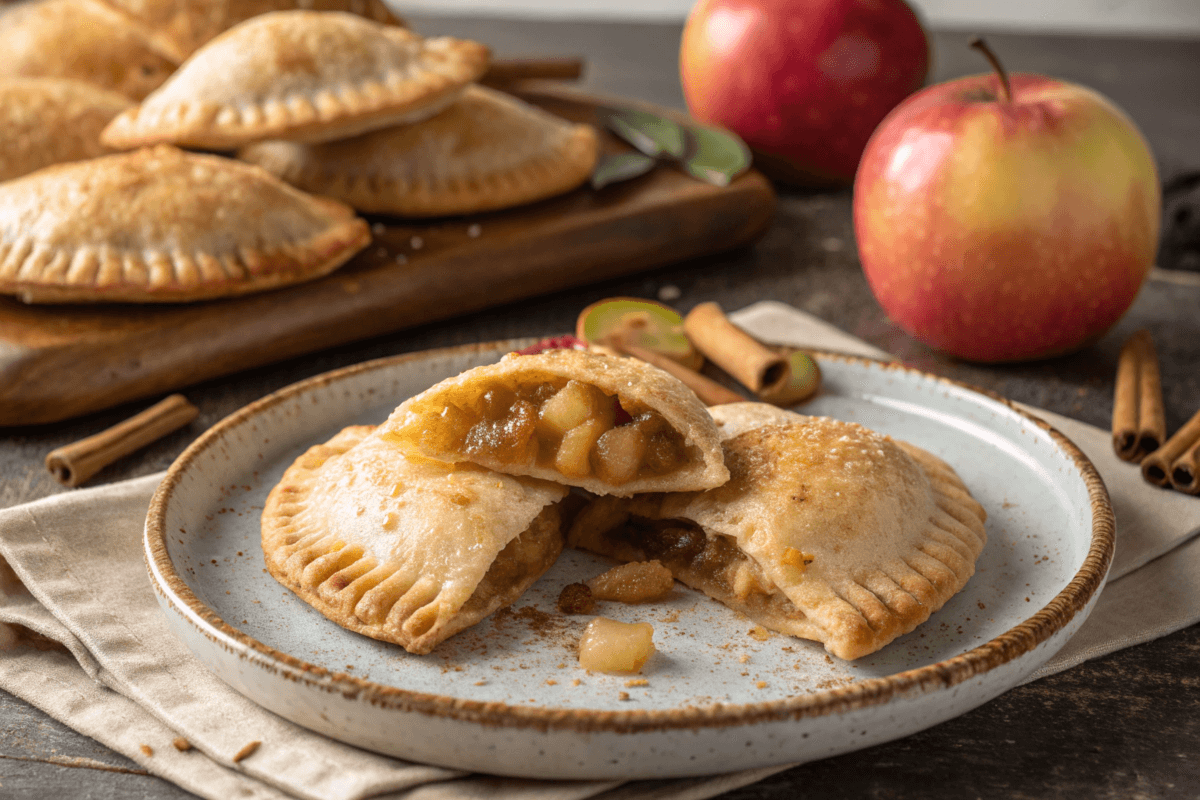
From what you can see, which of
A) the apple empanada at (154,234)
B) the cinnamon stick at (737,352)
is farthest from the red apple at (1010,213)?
the apple empanada at (154,234)

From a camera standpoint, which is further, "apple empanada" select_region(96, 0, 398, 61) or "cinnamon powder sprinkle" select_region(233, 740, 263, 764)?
"apple empanada" select_region(96, 0, 398, 61)

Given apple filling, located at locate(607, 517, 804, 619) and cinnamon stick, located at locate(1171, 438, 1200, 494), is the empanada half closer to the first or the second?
apple filling, located at locate(607, 517, 804, 619)

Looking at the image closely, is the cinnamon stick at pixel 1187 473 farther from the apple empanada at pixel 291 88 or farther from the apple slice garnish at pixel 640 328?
the apple empanada at pixel 291 88

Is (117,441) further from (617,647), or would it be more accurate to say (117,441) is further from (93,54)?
(93,54)

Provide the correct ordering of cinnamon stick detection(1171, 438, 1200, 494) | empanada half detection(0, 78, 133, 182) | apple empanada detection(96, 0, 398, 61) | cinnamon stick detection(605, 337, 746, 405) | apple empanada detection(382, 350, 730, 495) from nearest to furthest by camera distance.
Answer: apple empanada detection(382, 350, 730, 495), cinnamon stick detection(1171, 438, 1200, 494), cinnamon stick detection(605, 337, 746, 405), empanada half detection(0, 78, 133, 182), apple empanada detection(96, 0, 398, 61)

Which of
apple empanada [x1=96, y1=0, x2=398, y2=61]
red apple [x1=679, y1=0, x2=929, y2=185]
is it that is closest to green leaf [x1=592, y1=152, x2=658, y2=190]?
red apple [x1=679, y1=0, x2=929, y2=185]

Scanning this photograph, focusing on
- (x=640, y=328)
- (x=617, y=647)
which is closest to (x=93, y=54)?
(x=640, y=328)
